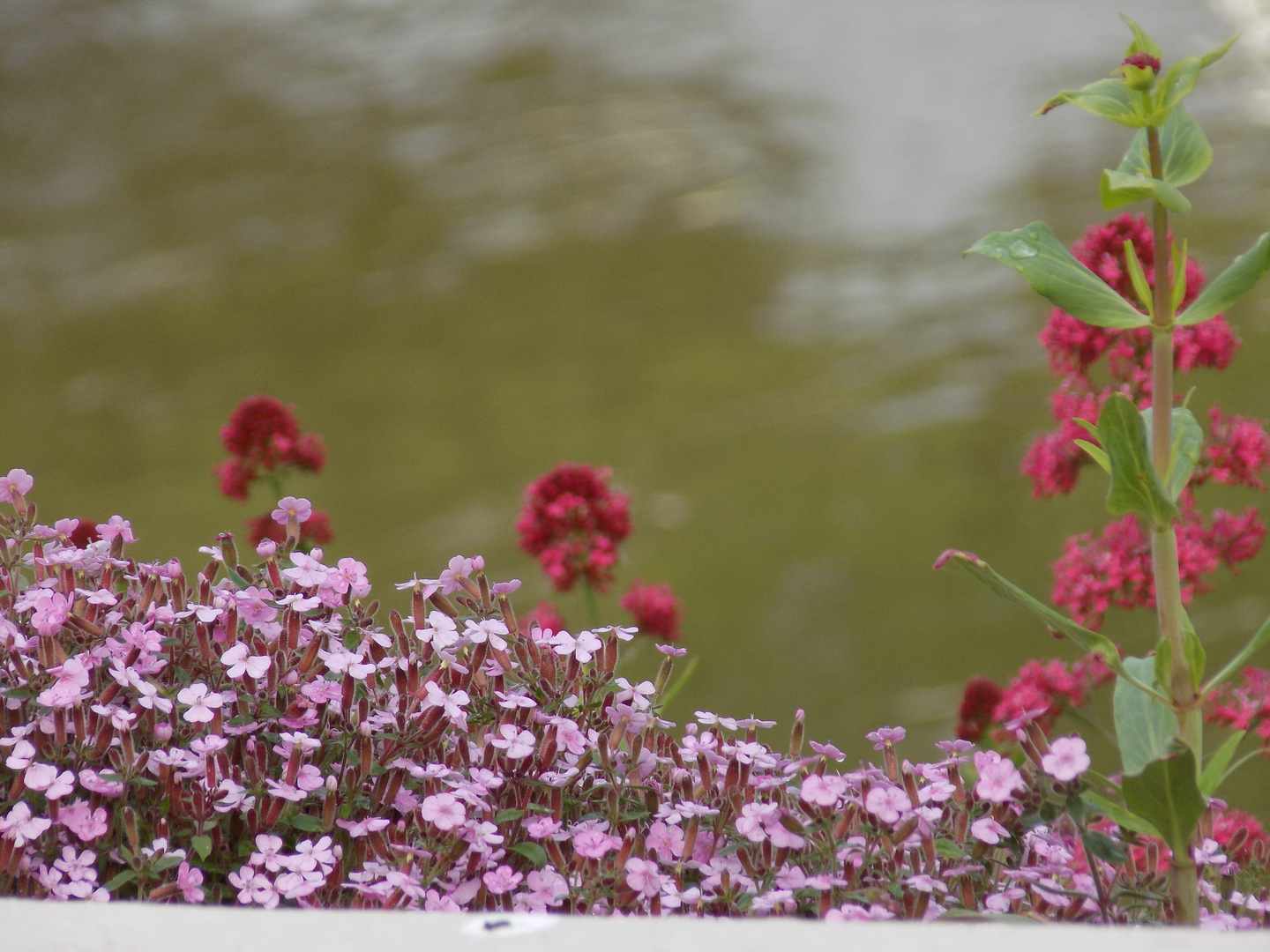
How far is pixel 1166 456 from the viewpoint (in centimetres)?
74

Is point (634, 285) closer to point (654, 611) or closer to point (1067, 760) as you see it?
point (654, 611)

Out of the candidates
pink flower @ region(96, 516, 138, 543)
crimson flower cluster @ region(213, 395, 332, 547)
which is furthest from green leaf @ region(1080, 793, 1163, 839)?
crimson flower cluster @ region(213, 395, 332, 547)

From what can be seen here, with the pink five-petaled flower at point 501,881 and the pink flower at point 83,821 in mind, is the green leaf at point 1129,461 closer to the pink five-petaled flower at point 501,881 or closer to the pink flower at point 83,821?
the pink five-petaled flower at point 501,881

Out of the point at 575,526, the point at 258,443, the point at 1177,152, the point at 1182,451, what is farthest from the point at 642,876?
the point at 258,443

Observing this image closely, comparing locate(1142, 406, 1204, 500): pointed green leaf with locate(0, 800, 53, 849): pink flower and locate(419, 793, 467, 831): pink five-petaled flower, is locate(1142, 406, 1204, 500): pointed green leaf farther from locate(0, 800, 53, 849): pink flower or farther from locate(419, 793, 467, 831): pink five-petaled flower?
locate(0, 800, 53, 849): pink flower

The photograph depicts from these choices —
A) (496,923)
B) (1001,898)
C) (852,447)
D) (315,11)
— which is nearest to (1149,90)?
(1001,898)

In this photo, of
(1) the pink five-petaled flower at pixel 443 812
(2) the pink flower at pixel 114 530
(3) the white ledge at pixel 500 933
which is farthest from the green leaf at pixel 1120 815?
(2) the pink flower at pixel 114 530

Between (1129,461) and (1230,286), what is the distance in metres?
0.12

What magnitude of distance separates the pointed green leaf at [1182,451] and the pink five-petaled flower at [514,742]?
406mm

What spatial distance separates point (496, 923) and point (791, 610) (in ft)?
7.36

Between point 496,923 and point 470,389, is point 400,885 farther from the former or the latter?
point 470,389

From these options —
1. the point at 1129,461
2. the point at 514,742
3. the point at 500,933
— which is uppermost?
the point at 1129,461

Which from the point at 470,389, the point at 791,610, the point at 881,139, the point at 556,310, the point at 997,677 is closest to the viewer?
the point at 997,677

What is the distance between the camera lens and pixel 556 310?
3.64 metres
